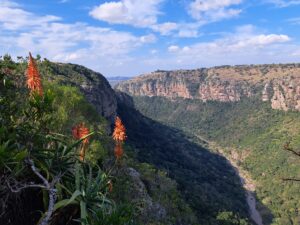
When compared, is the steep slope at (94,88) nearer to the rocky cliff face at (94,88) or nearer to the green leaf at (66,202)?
the rocky cliff face at (94,88)

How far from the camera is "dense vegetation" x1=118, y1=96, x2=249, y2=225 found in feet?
282

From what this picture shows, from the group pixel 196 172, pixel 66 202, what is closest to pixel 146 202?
pixel 66 202

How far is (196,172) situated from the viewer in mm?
129375

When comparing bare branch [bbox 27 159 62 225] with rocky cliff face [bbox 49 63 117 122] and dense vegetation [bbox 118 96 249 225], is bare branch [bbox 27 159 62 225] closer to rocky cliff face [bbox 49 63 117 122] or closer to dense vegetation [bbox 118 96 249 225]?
dense vegetation [bbox 118 96 249 225]

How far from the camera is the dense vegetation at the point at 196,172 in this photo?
8607cm

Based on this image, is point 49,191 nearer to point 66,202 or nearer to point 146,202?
point 66,202

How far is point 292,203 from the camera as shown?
403 ft

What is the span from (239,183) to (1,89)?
147m

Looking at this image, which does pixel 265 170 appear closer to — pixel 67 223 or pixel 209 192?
pixel 209 192

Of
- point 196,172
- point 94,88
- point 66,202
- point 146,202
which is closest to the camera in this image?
point 66,202

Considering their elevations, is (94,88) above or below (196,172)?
above

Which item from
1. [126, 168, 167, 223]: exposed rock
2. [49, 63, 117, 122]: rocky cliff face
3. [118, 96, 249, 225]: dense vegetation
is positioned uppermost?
[49, 63, 117, 122]: rocky cliff face

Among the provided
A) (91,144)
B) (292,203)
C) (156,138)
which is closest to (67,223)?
(91,144)

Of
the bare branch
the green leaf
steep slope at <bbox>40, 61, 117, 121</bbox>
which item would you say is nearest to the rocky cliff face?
steep slope at <bbox>40, 61, 117, 121</bbox>
